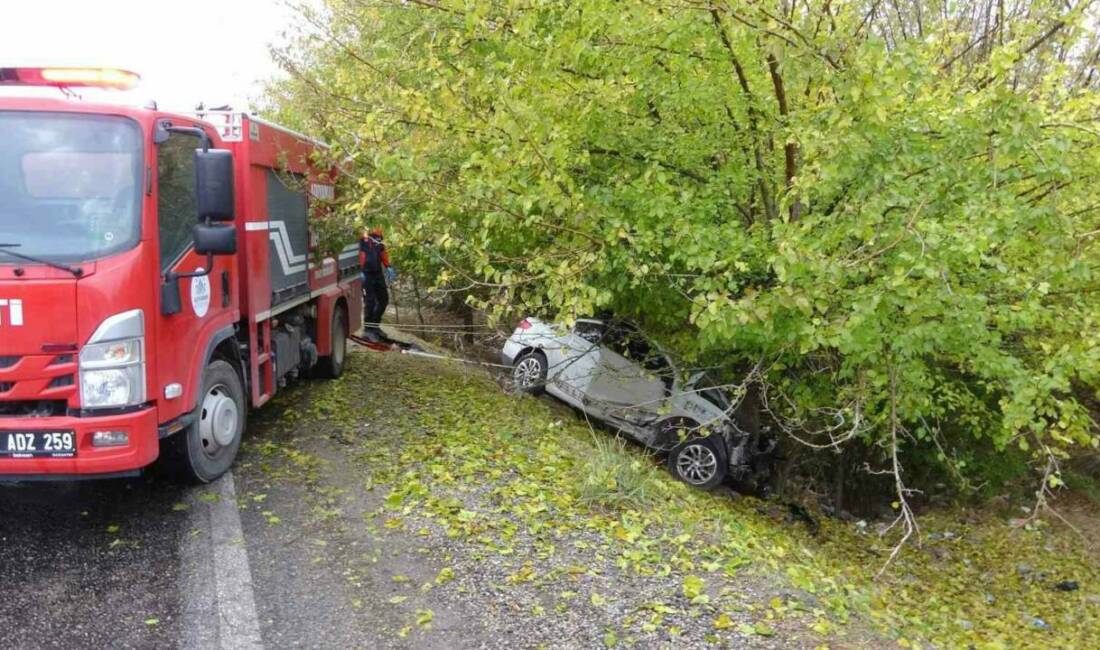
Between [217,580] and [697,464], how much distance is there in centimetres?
631

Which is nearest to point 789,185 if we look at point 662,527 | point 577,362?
point 662,527

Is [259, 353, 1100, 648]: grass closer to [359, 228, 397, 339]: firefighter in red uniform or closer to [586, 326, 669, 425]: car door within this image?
[586, 326, 669, 425]: car door

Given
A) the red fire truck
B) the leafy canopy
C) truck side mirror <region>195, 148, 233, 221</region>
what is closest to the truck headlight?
the red fire truck

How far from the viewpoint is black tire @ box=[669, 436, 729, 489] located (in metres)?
9.26

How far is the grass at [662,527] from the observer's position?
476cm

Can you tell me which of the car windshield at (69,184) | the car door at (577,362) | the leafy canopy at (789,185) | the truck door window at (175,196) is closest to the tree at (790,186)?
the leafy canopy at (789,185)

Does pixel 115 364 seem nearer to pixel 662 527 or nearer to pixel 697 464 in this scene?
pixel 662 527

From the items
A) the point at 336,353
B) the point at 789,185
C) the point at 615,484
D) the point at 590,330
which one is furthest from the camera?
the point at 590,330

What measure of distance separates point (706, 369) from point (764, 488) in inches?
114

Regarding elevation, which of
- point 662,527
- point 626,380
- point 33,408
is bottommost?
point 626,380

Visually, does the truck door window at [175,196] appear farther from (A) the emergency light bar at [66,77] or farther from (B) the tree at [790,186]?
(B) the tree at [790,186]

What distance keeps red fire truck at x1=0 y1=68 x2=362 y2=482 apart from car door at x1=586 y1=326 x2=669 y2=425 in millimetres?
4925

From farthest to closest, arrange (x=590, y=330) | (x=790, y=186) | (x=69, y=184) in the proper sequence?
(x=590, y=330) → (x=790, y=186) → (x=69, y=184)

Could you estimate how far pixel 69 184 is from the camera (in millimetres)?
4379
